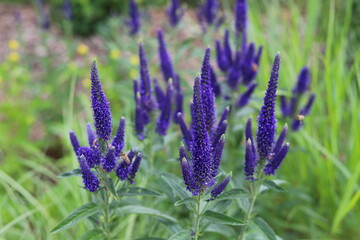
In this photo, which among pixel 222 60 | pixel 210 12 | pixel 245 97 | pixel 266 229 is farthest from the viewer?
pixel 210 12

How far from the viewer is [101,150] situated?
1882 mm

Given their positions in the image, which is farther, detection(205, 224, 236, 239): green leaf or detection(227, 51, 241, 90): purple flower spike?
detection(227, 51, 241, 90): purple flower spike

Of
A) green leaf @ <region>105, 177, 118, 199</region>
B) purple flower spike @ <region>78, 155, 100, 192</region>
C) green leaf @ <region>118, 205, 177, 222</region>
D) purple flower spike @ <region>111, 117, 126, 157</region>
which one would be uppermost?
purple flower spike @ <region>111, 117, 126, 157</region>

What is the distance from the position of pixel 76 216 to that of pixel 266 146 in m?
0.99

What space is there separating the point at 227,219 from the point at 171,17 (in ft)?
9.05

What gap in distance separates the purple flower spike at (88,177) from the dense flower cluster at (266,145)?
742 millimetres

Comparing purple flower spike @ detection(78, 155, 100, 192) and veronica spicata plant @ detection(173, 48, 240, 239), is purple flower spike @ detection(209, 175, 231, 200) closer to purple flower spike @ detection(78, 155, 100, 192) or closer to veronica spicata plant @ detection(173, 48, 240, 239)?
veronica spicata plant @ detection(173, 48, 240, 239)

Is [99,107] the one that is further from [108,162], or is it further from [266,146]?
[266,146]

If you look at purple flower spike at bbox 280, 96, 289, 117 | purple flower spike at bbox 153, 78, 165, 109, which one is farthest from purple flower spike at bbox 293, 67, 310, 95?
purple flower spike at bbox 153, 78, 165, 109

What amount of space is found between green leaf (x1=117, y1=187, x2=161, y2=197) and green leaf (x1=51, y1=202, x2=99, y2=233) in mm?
147

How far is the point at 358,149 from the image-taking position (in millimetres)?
3318

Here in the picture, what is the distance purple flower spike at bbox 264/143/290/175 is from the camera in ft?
6.53

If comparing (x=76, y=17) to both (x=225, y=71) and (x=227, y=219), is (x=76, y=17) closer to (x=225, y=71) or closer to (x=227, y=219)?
(x=225, y=71)

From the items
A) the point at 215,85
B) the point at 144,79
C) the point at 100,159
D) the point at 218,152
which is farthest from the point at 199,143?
the point at 215,85
